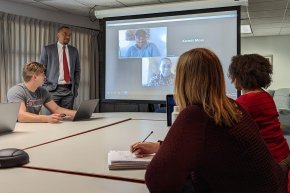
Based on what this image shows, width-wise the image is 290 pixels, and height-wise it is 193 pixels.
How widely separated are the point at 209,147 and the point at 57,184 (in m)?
0.49

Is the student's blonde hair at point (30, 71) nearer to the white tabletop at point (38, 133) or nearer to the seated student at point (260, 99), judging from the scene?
the white tabletop at point (38, 133)

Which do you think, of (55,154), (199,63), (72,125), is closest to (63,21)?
(72,125)

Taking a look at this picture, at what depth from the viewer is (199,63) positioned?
107 cm

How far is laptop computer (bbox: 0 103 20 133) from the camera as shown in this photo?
1855 millimetres

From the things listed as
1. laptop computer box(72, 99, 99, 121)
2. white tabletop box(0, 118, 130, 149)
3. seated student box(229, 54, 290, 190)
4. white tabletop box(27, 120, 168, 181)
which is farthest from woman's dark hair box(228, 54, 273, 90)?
laptop computer box(72, 99, 99, 121)

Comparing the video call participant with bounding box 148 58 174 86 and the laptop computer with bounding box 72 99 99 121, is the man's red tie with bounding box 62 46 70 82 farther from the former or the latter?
the laptop computer with bounding box 72 99 99 121

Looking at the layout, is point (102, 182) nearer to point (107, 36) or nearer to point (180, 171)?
point (180, 171)

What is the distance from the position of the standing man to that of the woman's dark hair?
284cm

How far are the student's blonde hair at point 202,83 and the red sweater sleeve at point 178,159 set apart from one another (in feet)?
0.33

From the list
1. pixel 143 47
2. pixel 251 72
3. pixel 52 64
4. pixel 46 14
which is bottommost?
pixel 251 72

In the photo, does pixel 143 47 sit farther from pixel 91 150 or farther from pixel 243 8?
pixel 91 150

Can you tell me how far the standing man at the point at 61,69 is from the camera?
165 inches

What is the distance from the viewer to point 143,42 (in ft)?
12.6

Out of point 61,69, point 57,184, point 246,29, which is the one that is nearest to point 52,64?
point 61,69
